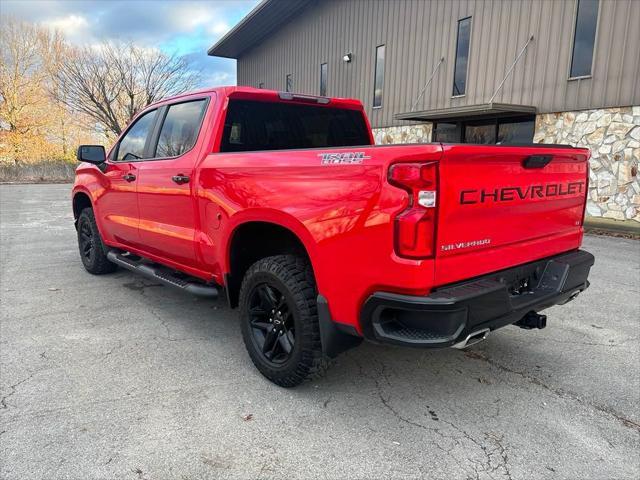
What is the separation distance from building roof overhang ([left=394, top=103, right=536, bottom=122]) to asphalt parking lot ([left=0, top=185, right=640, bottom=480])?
761 centimetres

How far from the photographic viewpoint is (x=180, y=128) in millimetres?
4031

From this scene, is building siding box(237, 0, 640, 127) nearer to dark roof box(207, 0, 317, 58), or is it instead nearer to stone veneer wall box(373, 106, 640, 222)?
stone veneer wall box(373, 106, 640, 222)

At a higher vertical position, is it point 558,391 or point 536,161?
point 536,161

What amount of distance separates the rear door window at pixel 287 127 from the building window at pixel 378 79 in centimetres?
1246

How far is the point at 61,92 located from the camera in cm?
2878

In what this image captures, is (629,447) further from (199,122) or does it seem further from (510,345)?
(199,122)

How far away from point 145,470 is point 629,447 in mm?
2454

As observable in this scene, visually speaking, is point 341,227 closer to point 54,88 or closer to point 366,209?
point 366,209

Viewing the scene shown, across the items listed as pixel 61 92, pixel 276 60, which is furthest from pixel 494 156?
pixel 61 92

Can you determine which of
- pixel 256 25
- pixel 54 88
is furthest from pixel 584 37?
pixel 54 88

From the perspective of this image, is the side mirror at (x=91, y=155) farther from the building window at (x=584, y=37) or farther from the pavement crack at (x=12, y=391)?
the building window at (x=584, y=37)

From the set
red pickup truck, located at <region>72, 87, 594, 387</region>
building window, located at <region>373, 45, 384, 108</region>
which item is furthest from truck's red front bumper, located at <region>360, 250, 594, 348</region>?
building window, located at <region>373, 45, 384, 108</region>

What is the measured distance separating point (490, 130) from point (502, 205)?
11542mm

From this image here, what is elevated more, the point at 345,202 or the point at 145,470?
the point at 345,202
